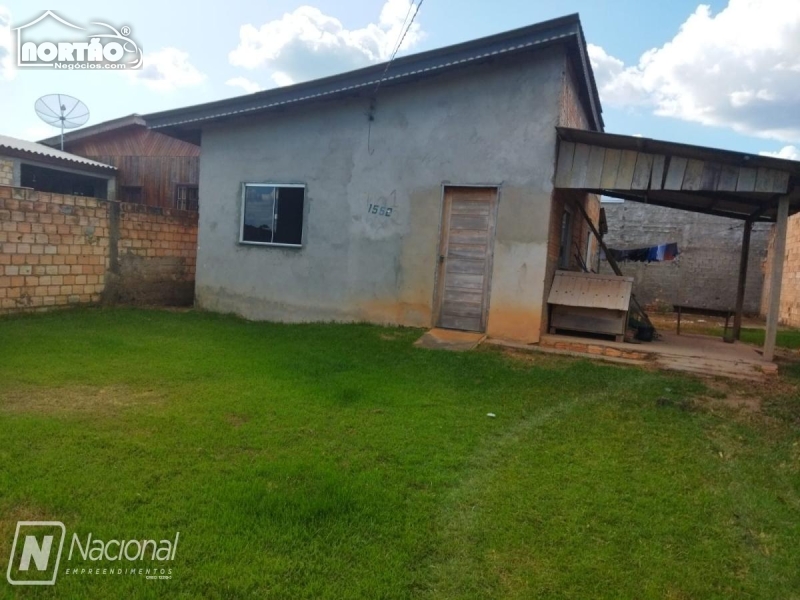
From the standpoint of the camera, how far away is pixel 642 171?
6867mm

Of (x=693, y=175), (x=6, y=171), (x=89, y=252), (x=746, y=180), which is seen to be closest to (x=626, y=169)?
(x=693, y=175)

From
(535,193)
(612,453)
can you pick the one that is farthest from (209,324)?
(612,453)

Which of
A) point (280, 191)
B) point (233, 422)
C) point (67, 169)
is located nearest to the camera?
point (233, 422)

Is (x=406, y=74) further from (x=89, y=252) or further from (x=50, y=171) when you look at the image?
A: (x=50, y=171)

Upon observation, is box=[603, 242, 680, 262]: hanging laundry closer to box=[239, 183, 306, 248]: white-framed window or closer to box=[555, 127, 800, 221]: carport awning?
box=[555, 127, 800, 221]: carport awning

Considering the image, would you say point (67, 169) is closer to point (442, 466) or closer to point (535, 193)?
point (535, 193)

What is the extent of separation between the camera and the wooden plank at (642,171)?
683 cm

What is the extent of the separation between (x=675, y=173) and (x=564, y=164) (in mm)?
1393

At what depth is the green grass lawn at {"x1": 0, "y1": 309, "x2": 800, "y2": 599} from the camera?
2.32 meters

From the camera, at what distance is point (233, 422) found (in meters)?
3.99

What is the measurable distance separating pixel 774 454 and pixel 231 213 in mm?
Result: 8278

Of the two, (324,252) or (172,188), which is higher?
(172,188)

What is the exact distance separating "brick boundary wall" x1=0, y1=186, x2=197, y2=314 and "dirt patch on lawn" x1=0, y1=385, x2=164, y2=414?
14.2 feet

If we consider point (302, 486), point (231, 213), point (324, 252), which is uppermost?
point (231, 213)
